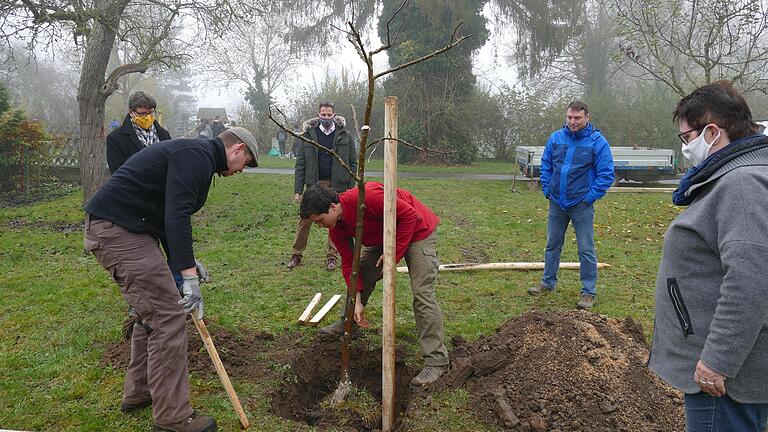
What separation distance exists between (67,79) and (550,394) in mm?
48552

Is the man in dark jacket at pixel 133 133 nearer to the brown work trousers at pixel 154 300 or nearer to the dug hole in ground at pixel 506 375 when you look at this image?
the dug hole in ground at pixel 506 375

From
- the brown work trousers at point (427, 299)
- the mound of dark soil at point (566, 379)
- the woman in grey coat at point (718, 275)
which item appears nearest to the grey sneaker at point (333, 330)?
the brown work trousers at point (427, 299)

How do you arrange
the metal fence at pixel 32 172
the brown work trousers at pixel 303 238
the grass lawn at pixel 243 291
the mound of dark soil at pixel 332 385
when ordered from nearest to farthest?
1. the grass lawn at pixel 243 291
2. the mound of dark soil at pixel 332 385
3. the brown work trousers at pixel 303 238
4. the metal fence at pixel 32 172

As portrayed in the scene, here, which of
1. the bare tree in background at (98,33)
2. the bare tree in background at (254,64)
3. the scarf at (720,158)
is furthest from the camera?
the bare tree in background at (254,64)

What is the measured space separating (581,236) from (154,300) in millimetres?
4188

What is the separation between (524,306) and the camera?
19.2ft

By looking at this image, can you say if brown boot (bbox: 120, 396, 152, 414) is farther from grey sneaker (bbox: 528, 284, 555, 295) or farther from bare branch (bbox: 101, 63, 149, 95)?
bare branch (bbox: 101, 63, 149, 95)

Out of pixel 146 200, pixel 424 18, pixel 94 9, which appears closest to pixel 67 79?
pixel 424 18

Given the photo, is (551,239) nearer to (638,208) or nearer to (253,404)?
(253,404)

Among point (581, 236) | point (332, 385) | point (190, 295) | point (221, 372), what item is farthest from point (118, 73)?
point (581, 236)

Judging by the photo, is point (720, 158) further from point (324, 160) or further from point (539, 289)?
point (324, 160)

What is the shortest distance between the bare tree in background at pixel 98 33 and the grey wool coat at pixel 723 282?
364 inches

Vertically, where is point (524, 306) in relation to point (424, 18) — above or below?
below

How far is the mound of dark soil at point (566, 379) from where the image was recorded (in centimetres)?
345
